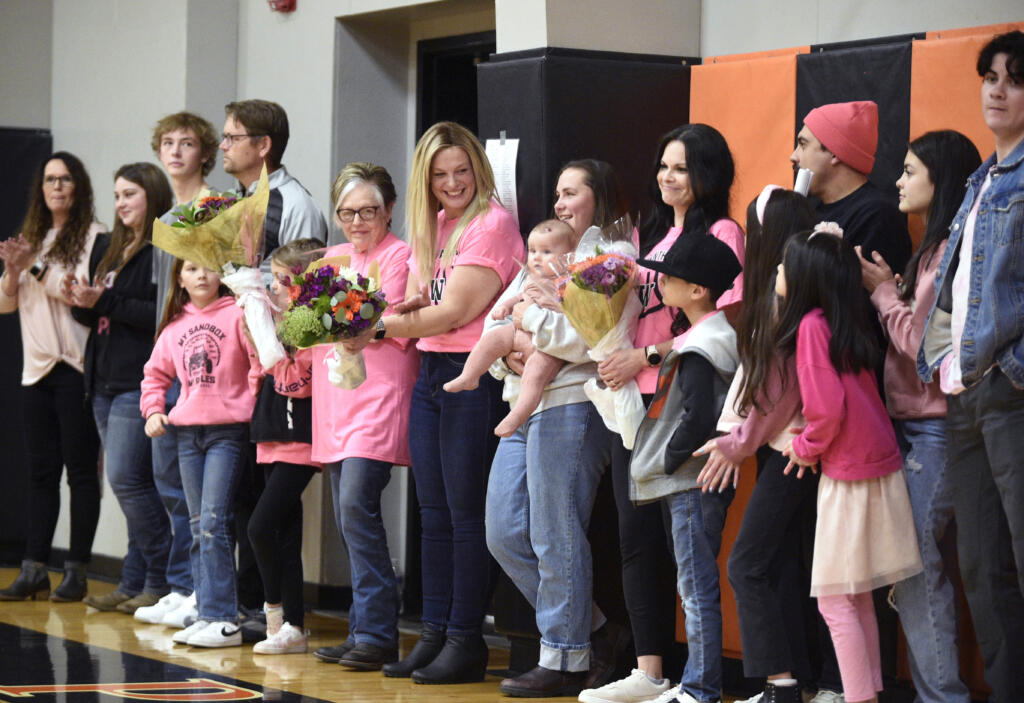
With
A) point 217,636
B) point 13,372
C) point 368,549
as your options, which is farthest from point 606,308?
point 13,372

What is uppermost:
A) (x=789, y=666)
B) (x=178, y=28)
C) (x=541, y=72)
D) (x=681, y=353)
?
(x=178, y=28)

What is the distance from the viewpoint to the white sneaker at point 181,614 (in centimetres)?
581

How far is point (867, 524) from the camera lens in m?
3.79

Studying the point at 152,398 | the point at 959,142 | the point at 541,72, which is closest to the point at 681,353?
the point at 959,142

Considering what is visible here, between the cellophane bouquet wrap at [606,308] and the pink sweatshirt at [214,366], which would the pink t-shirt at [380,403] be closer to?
the pink sweatshirt at [214,366]

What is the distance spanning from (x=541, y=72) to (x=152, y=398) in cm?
210

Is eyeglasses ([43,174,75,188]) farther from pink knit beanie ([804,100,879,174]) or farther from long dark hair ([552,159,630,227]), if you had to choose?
pink knit beanie ([804,100,879,174])

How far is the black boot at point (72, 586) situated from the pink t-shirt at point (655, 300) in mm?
3269

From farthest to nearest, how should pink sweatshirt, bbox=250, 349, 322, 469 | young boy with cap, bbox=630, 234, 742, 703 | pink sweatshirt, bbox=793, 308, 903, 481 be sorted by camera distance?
pink sweatshirt, bbox=250, 349, 322, 469, young boy with cap, bbox=630, 234, 742, 703, pink sweatshirt, bbox=793, 308, 903, 481

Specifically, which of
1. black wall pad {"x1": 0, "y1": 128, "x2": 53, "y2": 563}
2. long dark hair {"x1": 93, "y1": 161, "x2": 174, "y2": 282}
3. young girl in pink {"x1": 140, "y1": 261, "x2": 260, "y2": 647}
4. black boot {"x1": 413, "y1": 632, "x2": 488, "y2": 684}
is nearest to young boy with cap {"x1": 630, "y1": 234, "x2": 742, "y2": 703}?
black boot {"x1": 413, "y1": 632, "x2": 488, "y2": 684}

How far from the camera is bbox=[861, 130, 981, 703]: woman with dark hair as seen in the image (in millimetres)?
3854

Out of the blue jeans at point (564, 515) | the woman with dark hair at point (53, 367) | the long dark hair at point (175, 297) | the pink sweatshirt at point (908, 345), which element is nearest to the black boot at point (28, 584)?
the woman with dark hair at point (53, 367)

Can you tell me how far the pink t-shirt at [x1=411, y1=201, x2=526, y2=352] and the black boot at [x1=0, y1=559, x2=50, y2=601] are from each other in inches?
105

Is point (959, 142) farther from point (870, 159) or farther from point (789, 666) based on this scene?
point (789, 666)
